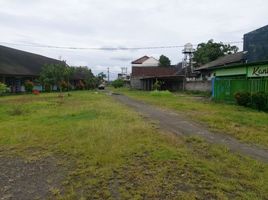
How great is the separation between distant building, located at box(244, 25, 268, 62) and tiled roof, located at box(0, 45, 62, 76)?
2520 cm

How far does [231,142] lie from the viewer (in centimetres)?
715

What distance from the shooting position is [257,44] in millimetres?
24469

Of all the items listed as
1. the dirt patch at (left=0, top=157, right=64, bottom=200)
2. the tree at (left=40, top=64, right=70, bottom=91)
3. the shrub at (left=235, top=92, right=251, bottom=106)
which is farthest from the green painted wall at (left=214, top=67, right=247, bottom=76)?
the tree at (left=40, top=64, right=70, bottom=91)

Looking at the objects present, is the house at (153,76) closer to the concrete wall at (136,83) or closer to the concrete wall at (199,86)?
the concrete wall at (136,83)

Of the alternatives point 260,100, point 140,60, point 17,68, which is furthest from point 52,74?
point 140,60

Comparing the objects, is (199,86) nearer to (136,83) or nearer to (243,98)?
(243,98)

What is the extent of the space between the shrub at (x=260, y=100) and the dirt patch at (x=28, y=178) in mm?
11492

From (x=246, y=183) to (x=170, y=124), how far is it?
5591 mm

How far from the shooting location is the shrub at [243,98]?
50.2ft

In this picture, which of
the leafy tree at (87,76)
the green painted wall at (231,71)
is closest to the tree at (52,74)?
the leafy tree at (87,76)

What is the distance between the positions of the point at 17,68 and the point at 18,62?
3115 millimetres

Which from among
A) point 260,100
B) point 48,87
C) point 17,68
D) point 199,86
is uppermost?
point 17,68

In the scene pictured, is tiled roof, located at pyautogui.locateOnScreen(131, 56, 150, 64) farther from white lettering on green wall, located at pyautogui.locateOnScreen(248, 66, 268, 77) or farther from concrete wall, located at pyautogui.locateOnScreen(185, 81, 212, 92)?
white lettering on green wall, located at pyautogui.locateOnScreen(248, 66, 268, 77)

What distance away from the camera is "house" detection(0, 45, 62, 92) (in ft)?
103
